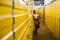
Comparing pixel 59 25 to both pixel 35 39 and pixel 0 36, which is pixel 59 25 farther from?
pixel 0 36

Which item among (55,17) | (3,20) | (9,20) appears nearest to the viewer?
(3,20)

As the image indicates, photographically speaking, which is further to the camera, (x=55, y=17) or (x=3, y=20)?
(x=55, y=17)

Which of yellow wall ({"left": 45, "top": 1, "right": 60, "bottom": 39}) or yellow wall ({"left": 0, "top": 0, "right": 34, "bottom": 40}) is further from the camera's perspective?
yellow wall ({"left": 45, "top": 1, "right": 60, "bottom": 39})

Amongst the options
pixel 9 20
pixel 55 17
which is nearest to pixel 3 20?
pixel 9 20

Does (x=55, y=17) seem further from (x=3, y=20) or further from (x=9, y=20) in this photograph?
(x=3, y=20)

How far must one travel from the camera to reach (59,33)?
5227 millimetres

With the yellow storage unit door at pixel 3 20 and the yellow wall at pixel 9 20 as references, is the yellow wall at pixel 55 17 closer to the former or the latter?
the yellow wall at pixel 9 20

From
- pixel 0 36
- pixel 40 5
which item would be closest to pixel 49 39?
pixel 0 36

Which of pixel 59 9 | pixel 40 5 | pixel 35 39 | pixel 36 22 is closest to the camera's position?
pixel 59 9

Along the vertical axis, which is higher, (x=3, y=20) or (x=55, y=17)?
(x=3, y=20)

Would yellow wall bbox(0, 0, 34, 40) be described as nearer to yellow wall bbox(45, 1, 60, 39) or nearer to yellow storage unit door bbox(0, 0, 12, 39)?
yellow storage unit door bbox(0, 0, 12, 39)

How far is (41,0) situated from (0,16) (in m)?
14.9

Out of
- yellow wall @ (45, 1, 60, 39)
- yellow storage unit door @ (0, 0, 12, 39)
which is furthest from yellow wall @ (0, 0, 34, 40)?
yellow wall @ (45, 1, 60, 39)

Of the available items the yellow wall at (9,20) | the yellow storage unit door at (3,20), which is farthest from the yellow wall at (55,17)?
the yellow storage unit door at (3,20)
